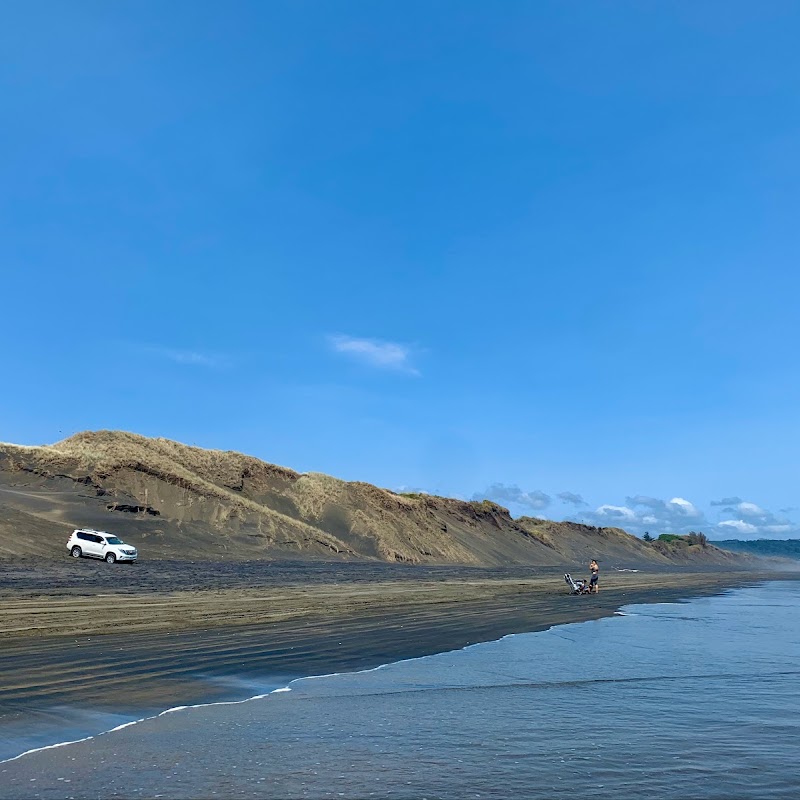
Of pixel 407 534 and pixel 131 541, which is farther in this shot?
pixel 407 534

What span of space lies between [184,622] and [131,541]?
39769 millimetres

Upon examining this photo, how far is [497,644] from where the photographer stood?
79.0 feet

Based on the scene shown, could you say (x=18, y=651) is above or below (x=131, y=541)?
below

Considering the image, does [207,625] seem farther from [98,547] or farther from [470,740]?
[98,547]

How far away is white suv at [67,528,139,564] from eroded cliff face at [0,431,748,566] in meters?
1.34

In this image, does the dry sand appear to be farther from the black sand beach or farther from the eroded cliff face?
the eroded cliff face

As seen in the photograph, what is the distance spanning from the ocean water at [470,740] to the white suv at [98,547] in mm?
36217

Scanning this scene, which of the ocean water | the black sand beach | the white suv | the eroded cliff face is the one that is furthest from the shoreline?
the eroded cliff face

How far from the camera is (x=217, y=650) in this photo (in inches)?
781

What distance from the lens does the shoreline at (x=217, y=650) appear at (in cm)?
1318

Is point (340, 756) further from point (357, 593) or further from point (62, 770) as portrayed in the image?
point (357, 593)

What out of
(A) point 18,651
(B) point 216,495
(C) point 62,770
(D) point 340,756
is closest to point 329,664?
(A) point 18,651

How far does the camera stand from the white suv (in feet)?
168

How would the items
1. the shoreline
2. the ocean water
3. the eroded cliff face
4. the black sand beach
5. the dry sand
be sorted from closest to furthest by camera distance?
1. the ocean water
2. the shoreline
3. the black sand beach
4. the dry sand
5. the eroded cliff face
